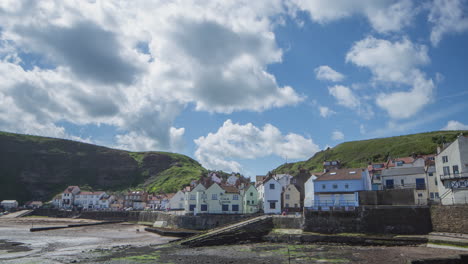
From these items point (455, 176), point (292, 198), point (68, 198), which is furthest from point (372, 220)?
point (68, 198)

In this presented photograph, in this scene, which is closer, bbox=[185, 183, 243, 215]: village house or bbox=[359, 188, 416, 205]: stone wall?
bbox=[359, 188, 416, 205]: stone wall

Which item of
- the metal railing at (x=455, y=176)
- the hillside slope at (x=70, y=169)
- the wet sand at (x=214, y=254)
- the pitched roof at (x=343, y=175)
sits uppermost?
the hillside slope at (x=70, y=169)

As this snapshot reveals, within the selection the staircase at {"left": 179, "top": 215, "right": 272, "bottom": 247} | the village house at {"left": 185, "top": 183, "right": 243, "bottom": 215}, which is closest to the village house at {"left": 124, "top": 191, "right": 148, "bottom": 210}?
the village house at {"left": 185, "top": 183, "right": 243, "bottom": 215}

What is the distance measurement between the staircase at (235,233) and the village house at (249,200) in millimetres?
16871

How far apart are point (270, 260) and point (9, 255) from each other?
1092 inches

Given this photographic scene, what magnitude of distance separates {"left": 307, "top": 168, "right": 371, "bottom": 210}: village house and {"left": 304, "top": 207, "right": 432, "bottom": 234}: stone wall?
7.61 meters

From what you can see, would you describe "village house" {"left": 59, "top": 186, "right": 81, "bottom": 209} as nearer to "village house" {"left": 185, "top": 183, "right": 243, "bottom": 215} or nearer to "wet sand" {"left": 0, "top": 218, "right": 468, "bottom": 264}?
"village house" {"left": 185, "top": 183, "right": 243, "bottom": 215}

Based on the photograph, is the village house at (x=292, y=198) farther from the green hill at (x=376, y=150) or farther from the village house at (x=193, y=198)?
the green hill at (x=376, y=150)

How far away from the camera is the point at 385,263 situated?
86.5 ft

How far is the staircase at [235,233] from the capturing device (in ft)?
133

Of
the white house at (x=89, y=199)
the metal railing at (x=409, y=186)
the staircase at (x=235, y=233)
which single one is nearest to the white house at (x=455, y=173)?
the metal railing at (x=409, y=186)

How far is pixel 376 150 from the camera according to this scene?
149m

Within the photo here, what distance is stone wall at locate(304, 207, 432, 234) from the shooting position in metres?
37.9

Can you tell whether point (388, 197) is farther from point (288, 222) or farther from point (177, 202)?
point (177, 202)
